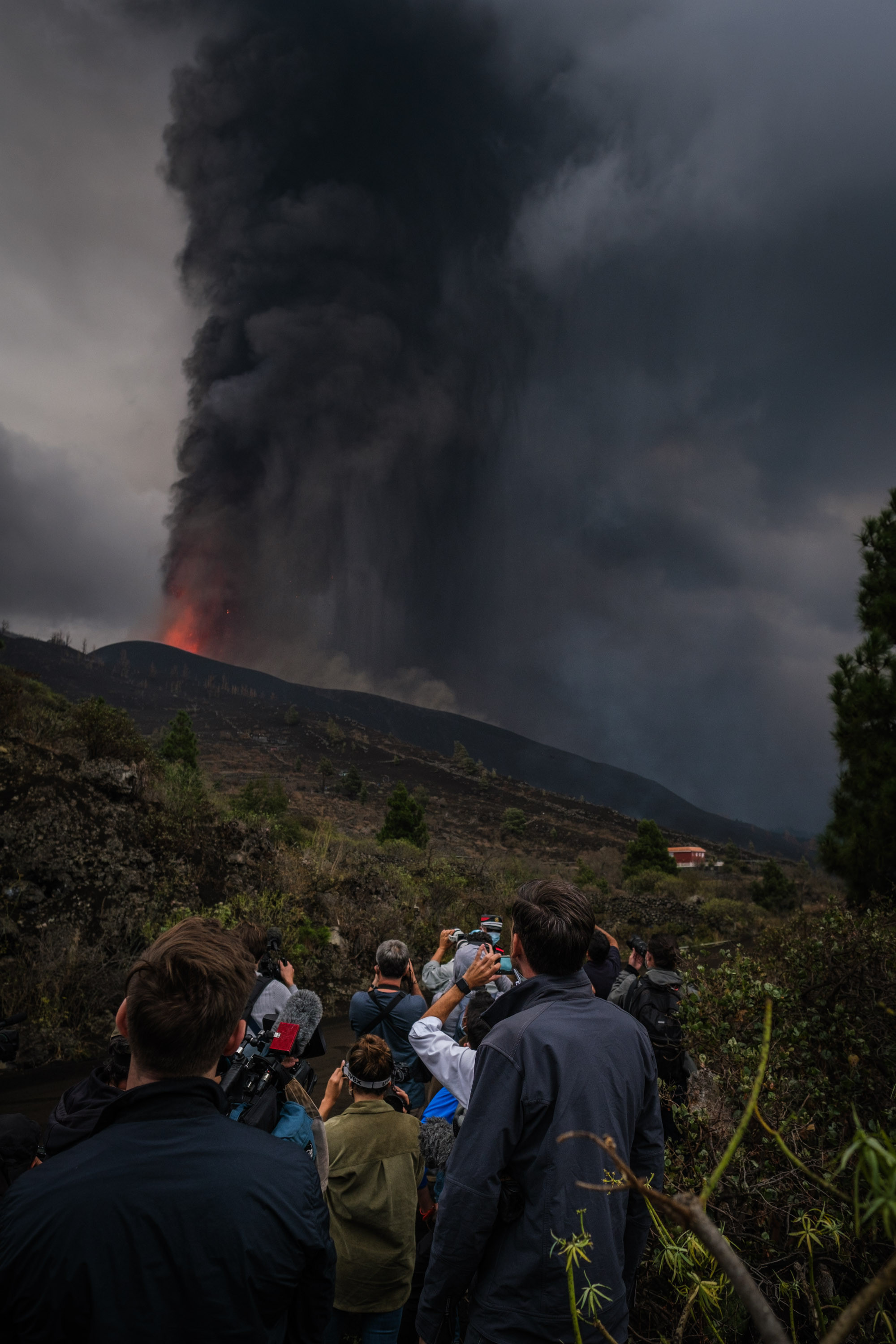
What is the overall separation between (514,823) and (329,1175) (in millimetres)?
54457

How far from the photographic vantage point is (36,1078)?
674cm

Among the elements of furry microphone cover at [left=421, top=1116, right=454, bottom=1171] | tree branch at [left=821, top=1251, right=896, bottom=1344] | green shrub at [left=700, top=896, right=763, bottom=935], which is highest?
tree branch at [left=821, top=1251, right=896, bottom=1344]

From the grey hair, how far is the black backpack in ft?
5.02

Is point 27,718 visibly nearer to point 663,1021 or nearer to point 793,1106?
point 663,1021

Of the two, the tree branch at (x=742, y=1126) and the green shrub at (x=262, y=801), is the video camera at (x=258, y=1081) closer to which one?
the tree branch at (x=742, y=1126)

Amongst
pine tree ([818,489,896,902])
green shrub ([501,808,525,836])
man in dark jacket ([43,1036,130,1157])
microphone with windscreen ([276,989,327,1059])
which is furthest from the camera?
green shrub ([501,808,525,836])

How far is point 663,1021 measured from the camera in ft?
13.6

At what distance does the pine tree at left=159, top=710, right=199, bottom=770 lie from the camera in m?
28.2

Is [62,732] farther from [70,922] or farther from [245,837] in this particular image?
[70,922]

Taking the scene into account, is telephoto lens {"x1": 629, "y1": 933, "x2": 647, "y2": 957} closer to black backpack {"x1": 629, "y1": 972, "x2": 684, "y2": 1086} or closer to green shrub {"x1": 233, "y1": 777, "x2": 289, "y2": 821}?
black backpack {"x1": 629, "y1": 972, "x2": 684, "y2": 1086}

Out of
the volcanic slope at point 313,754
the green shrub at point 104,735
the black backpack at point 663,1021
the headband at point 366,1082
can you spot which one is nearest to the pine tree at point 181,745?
the volcanic slope at point 313,754

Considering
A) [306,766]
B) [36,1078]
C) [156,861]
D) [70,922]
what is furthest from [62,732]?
[306,766]

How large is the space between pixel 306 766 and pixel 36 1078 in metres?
75.5

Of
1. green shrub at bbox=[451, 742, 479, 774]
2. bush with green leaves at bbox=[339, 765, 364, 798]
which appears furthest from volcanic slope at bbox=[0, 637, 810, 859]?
bush with green leaves at bbox=[339, 765, 364, 798]
